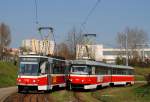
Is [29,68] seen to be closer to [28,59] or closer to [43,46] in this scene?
[28,59]

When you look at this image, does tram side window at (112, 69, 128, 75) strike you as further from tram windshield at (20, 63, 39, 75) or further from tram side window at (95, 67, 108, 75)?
tram windshield at (20, 63, 39, 75)

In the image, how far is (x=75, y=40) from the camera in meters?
87.7

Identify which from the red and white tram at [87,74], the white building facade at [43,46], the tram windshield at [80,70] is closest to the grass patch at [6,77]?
the white building facade at [43,46]

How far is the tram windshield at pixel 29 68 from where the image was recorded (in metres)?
34.9

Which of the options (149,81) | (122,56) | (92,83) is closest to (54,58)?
(92,83)

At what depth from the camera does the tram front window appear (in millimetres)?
34847

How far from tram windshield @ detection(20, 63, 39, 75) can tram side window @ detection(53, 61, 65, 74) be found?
319cm

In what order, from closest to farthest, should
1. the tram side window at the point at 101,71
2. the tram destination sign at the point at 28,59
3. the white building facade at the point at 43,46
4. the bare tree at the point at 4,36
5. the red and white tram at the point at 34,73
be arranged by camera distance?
the red and white tram at the point at 34,73 → the tram destination sign at the point at 28,59 → the tram side window at the point at 101,71 → the white building facade at the point at 43,46 → the bare tree at the point at 4,36

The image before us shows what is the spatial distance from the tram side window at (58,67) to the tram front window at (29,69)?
3.20 metres

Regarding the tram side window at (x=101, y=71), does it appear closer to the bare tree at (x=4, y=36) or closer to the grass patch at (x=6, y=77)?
the grass patch at (x=6, y=77)

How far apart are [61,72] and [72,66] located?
121cm

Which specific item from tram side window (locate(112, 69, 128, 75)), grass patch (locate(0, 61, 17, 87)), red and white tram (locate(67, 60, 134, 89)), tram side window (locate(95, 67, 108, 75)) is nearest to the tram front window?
red and white tram (locate(67, 60, 134, 89))

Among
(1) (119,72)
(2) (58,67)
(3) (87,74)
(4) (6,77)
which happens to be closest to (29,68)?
(2) (58,67)

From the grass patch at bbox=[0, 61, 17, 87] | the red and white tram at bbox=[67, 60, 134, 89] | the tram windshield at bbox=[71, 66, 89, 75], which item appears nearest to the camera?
the red and white tram at bbox=[67, 60, 134, 89]
